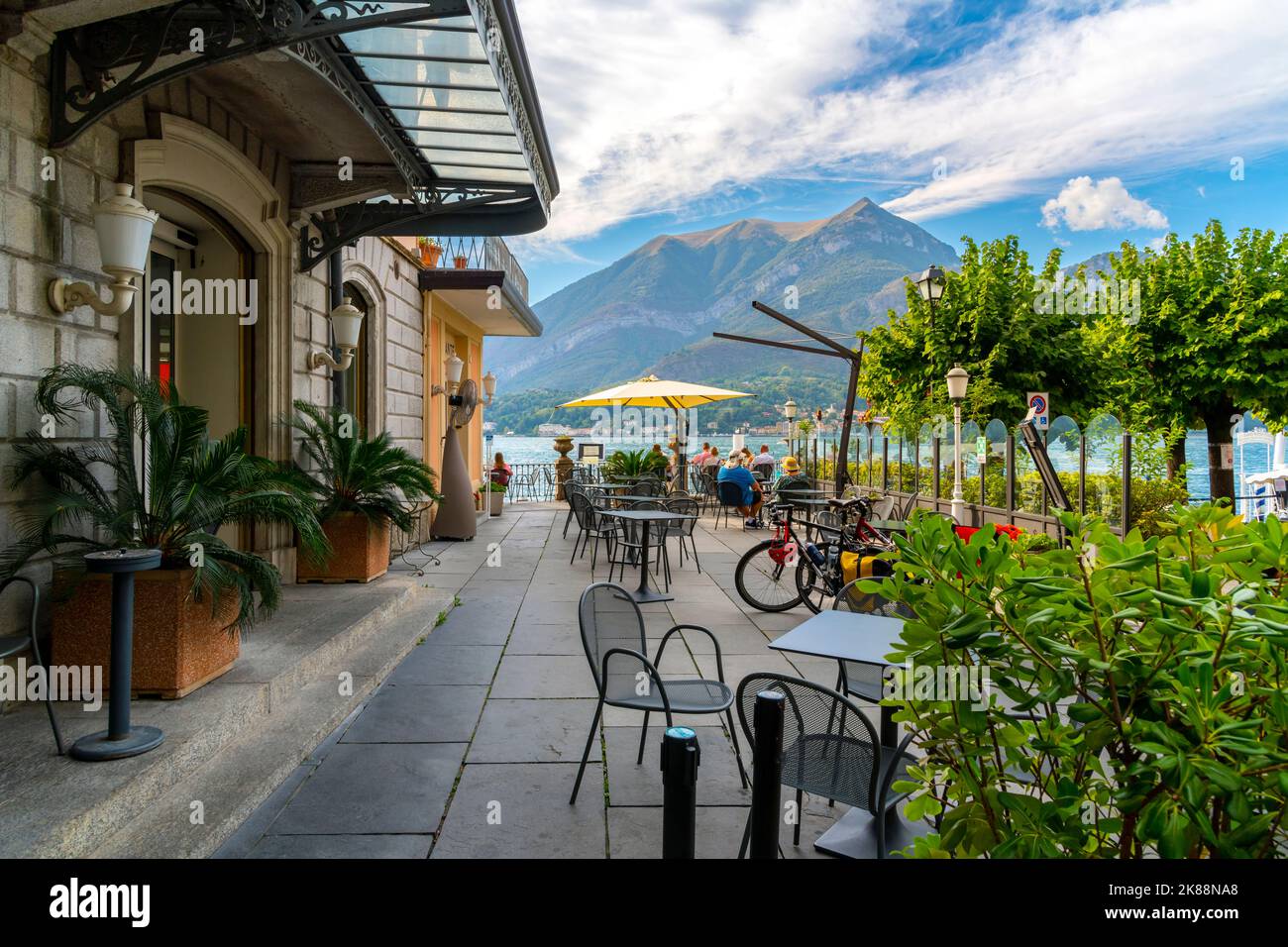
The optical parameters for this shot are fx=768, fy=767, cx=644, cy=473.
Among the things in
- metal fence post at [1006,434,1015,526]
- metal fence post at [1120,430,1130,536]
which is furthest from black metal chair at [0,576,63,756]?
metal fence post at [1006,434,1015,526]

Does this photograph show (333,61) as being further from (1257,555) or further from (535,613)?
(1257,555)

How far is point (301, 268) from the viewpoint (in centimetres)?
672

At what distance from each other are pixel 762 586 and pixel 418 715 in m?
4.01

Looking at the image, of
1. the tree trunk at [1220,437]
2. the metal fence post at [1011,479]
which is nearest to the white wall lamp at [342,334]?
the metal fence post at [1011,479]

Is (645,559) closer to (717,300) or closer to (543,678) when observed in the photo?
(543,678)

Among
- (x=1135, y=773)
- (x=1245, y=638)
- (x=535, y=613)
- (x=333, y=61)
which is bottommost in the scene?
(x=535, y=613)

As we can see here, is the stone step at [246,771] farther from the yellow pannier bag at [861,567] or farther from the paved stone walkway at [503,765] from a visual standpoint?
the yellow pannier bag at [861,567]

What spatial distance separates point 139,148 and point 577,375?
279 feet

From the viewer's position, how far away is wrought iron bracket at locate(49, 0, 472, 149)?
12.1 ft

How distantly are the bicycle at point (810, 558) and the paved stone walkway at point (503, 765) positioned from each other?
36 centimetres

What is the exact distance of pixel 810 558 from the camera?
6691mm

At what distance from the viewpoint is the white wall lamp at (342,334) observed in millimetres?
7031
